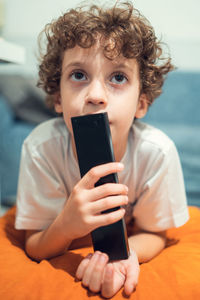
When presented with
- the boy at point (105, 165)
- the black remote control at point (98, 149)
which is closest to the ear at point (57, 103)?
the boy at point (105, 165)

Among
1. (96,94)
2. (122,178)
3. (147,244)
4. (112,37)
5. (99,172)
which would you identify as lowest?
(147,244)

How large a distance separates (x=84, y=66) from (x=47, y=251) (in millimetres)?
387

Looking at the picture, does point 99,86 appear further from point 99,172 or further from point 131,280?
point 131,280

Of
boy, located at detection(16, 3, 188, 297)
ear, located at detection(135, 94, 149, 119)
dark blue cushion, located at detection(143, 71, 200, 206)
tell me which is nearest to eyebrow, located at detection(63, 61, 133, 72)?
boy, located at detection(16, 3, 188, 297)

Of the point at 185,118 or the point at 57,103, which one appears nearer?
the point at 57,103

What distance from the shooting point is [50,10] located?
2.32 feet

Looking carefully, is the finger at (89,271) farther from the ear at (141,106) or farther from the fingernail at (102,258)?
the ear at (141,106)

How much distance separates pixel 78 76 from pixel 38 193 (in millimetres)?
296

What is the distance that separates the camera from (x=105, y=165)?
44cm

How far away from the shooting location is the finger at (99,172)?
43 cm

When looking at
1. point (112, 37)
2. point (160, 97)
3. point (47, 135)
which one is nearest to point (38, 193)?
point (47, 135)

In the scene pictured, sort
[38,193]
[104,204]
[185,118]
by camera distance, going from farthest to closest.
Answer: [185,118] < [38,193] < [104,204]

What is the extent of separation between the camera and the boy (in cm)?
45

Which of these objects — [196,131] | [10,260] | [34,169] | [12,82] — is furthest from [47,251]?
[12,82]
